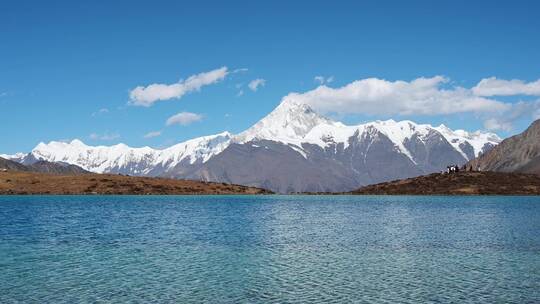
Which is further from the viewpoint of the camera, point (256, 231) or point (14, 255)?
point (256, 231)

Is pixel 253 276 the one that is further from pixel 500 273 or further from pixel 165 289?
pixel 500 273

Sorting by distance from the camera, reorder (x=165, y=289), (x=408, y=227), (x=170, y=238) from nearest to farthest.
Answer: (x=165, y=289) < (x=170, y=238) < (x=408, y=227)

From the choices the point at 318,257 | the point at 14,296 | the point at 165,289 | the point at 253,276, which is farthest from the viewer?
the point at 318,257

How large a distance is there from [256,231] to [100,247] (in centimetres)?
3322

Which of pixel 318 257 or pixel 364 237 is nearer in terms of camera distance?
pixel 318 257

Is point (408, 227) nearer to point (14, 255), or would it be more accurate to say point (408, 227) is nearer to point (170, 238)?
point (170, 238)

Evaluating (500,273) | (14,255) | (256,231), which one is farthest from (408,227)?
(14,255)

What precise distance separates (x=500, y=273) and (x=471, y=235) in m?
41.2

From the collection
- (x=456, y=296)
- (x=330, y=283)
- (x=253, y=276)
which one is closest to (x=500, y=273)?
(x=456, y=296)

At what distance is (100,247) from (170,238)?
14208mm

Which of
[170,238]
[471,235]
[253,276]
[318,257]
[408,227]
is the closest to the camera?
[253,276]

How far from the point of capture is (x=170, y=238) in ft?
297

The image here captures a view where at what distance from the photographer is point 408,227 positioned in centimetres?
11462

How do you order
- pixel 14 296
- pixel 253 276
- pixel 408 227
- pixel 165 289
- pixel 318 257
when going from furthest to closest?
pixel 408 227, pixel 318 257, pixel 253 276, pixel 165 289, pixel 14 296
